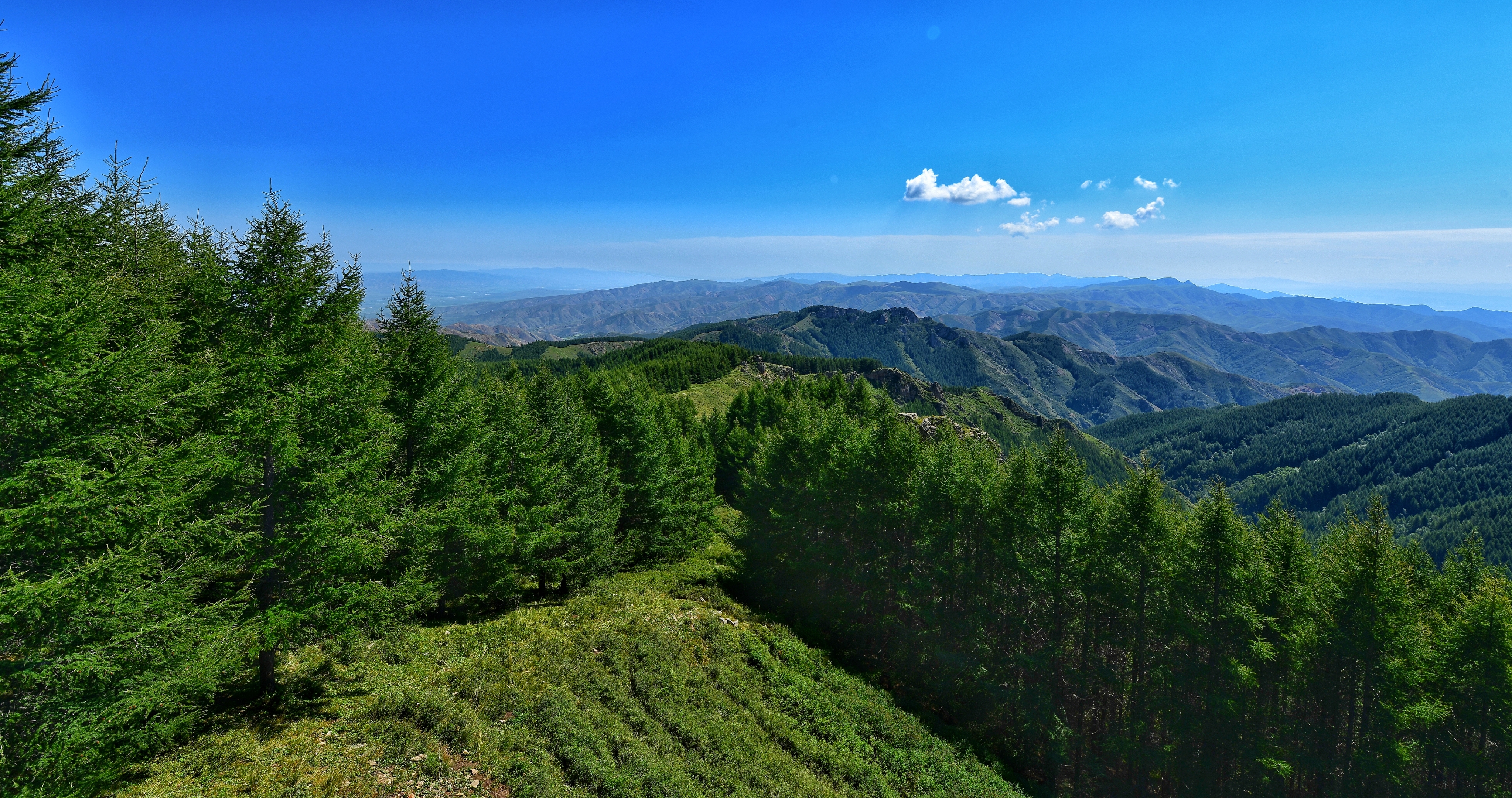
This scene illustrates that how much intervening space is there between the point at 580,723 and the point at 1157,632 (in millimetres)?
24792

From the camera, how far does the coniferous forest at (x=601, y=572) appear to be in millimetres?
9305

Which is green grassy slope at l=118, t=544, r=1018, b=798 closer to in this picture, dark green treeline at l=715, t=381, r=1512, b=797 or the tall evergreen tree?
the tall evergreen tree

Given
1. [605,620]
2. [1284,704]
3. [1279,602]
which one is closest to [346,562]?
[605,620]

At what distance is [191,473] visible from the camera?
33.8ft

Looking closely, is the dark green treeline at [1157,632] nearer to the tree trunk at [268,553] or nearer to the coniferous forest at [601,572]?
the coniferous forest at [601,572]

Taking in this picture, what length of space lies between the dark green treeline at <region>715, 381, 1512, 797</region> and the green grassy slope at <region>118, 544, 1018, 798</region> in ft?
17.4

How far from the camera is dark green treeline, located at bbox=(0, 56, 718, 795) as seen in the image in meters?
8.67

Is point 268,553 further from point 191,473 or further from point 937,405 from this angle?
point 937,405

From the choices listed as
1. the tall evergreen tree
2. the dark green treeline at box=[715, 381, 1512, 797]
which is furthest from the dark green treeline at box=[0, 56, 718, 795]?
the dark green treeline at box=[715, 381, 1512, 797]

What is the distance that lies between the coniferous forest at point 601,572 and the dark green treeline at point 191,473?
89 millimetres

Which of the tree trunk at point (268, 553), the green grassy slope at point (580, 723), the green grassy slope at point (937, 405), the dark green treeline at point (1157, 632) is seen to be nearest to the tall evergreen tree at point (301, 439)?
the tree trunk at point (268, 553)

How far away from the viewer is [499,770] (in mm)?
13398

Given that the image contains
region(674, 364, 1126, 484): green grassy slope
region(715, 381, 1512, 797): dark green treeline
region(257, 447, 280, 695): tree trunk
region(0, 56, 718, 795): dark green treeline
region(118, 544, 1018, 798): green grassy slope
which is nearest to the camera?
region(0, 56, 718, 795): dark green treeline

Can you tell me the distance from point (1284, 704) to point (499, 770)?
33434 millimetres
